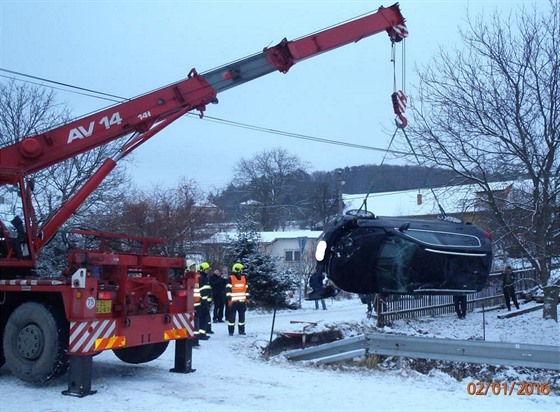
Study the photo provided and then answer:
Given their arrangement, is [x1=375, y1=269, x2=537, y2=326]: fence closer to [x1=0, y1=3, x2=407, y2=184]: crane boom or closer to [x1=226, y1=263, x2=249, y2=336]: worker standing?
[x1=226, y1=263, x2=249, y2=336]: worker standing

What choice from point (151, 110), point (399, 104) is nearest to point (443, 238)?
point (399, 104)

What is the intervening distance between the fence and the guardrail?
5.84m

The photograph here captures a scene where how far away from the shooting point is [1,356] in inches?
393

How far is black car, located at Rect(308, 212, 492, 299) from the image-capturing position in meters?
7.95

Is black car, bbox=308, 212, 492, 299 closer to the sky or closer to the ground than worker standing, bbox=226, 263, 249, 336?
closer to the sky

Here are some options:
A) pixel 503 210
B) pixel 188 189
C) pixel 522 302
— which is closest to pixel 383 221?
pixel 503 210

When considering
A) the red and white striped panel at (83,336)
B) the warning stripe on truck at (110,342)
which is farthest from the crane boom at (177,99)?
the warning stripe on truck at (110,342)

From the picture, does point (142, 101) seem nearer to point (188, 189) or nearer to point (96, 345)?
point (96, 345)

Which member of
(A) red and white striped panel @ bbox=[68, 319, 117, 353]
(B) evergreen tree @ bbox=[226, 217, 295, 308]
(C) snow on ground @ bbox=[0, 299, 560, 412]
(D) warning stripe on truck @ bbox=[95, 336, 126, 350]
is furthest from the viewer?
(B) evergreen tree @ bbox=[226, 217, 295, 308]

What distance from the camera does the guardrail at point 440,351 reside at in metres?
9.37

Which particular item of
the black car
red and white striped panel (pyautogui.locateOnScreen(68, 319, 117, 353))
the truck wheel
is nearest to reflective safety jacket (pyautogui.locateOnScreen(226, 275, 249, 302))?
the truck wheel

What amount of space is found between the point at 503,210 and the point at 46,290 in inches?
490

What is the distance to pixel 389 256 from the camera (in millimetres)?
7977

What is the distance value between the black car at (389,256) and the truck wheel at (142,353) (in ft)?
13.4
